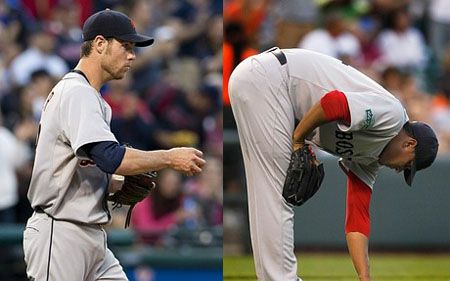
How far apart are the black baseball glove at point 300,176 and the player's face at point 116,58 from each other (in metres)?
1.00

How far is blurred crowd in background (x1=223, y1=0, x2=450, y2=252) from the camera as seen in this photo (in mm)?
10422

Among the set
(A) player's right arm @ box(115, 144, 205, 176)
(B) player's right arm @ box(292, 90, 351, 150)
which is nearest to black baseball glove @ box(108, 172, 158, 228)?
(A) player's right arm @ box(115, 144, 205, 176)

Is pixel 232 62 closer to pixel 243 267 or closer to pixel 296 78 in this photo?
pixel 243 267

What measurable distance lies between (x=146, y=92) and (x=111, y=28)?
6.58 m

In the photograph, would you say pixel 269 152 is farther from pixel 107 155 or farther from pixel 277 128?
pixel 107 155

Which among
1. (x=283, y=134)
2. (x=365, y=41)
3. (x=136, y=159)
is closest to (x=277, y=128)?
(x=283, y=134)

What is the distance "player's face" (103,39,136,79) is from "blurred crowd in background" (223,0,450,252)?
14.8ft

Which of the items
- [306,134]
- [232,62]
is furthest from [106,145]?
[232,62]

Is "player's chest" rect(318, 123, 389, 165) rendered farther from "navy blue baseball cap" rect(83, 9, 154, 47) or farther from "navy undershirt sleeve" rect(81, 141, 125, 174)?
"navy undershirt sleeve" rect(81, 141, 125, 174)

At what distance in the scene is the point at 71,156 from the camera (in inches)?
211

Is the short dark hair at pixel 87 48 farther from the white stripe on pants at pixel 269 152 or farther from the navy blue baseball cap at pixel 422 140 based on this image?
the navy blue baseball cap at pixel 422 140

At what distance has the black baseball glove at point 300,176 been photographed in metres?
5.72

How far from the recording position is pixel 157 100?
11906mm

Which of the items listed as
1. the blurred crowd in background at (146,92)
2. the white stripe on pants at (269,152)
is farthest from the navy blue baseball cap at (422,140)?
the blurred crowd in background at (146,92)
